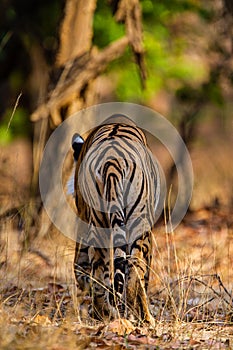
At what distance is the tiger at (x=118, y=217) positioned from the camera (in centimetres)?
646

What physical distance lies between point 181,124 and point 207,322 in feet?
27.4

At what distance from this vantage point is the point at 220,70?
14.5 metres

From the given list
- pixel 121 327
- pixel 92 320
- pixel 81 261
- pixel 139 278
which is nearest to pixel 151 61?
pixel 81 261

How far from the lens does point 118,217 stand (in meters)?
6.47

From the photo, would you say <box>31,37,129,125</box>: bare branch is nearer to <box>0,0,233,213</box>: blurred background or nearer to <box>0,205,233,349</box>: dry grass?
<box>0,205,233,349</box>: dry grass

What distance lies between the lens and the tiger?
6461mm

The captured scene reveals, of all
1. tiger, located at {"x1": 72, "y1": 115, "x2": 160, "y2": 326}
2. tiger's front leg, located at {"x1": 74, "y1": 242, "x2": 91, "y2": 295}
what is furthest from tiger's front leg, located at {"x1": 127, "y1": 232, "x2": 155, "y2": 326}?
tiger's front leg, located at {"x1": 74, "y1": 242, "x2": 91, "y2": 295}

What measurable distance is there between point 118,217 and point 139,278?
1.63 ft

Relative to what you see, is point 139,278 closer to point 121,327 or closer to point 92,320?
point 121,327

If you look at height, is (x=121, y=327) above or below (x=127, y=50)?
below

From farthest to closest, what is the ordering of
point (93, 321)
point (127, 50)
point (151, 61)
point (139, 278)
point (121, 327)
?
point (151, 61) → point (127, 50) → point (93, 321) → point (139, 278) → point (121, 327)

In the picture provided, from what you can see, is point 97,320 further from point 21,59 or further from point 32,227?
A: point 21,59

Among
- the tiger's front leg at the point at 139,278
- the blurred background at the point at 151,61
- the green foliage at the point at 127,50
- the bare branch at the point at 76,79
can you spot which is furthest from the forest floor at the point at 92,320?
the green foliage at the point at 127,50

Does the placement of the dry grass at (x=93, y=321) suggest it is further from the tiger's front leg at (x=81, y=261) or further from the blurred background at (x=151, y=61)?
the blurred background at (x=151, y=61)
